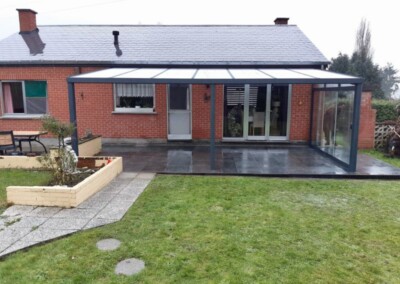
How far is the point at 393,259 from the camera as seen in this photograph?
3760 mm

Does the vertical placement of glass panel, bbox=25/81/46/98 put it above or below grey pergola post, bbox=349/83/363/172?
above

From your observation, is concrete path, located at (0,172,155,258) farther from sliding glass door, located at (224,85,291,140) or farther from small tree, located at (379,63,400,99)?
small tree, located at (379,63,400,99)

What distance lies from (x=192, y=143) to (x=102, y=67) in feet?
13.9

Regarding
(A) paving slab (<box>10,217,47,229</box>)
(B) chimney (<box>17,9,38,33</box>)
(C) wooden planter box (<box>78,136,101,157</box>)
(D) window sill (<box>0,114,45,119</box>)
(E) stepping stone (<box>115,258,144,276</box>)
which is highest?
(B) chimney (<box>17,9,38,33</box>)

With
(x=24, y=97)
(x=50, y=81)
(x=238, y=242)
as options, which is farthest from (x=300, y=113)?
(x=24, y=97)

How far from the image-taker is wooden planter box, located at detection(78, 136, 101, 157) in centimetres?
877

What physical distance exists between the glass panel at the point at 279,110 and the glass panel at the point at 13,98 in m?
9.40

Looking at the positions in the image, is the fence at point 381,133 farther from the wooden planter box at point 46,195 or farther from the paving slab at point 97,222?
the wooden planter box at point 46,195

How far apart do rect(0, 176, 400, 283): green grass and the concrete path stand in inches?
7.8

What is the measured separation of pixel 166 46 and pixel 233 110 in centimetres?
373

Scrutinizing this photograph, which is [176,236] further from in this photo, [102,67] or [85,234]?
[102,67]

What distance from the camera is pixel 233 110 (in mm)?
11539

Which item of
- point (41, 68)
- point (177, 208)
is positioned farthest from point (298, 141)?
point (41, 68)

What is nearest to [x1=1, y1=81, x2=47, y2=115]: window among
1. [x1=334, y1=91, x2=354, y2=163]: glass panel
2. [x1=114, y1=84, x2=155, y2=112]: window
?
[x1=114, y1=84, x2=155, y2=112]: window
